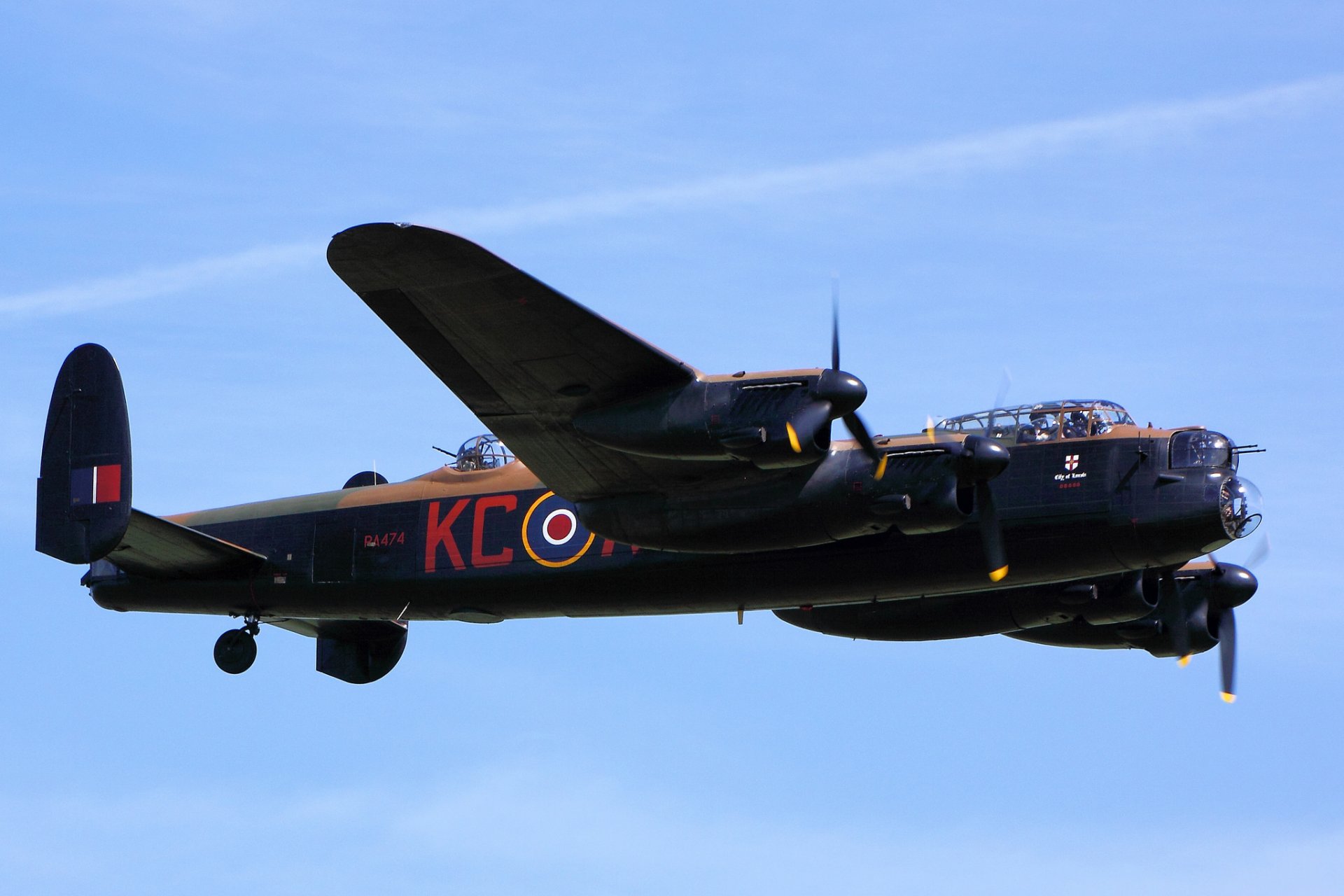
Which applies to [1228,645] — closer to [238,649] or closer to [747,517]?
[747,517]

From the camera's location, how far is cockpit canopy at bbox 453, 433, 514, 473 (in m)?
30.3

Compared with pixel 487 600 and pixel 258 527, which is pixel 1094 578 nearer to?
pixel 487 600

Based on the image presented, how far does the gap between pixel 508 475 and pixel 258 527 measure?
4.60 metres

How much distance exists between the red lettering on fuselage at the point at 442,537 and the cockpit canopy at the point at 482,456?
62cm

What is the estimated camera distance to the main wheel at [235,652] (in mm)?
31812

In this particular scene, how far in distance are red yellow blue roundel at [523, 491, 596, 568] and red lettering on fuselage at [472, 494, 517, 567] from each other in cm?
34

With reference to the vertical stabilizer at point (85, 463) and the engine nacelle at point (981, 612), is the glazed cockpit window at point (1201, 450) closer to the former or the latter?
the engine nacelle at point (981, 612)

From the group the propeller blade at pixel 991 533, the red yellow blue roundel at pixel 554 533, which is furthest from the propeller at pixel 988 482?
the red yellow blue roundel at pixel 554 533

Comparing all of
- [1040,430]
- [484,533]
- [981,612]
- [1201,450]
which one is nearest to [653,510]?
[484,533]

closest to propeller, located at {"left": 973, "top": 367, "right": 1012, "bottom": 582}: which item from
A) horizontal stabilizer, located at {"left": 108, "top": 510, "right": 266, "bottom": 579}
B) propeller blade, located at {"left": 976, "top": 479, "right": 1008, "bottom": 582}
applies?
propeller blade, located at {"left": 976, "top": 479, "right": 1008, "bottom": 582}

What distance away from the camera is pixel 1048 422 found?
88.0 feet

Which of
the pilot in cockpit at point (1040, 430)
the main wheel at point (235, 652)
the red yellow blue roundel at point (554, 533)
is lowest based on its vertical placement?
the main wheel at point (235, 652)

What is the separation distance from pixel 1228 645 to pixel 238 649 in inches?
632

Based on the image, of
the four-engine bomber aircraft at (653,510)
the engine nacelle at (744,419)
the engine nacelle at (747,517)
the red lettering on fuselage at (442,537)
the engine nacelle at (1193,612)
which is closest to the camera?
the engine nacelle at (744,419)
